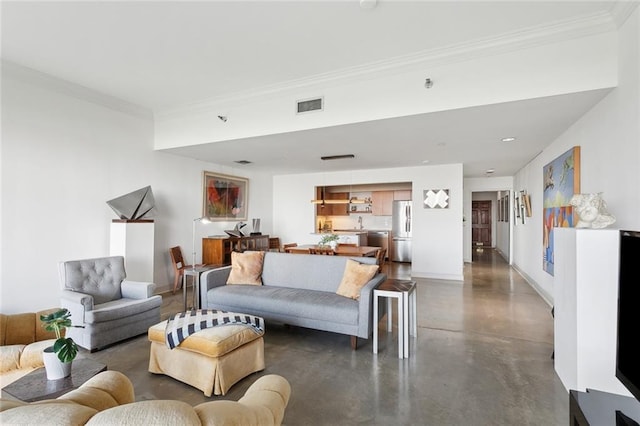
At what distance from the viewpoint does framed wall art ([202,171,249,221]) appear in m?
6.38

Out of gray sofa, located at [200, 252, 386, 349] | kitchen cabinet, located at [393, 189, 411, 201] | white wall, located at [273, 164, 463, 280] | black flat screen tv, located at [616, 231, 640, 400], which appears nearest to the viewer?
black flat screen tv, located at [616, 231, 640, 400]

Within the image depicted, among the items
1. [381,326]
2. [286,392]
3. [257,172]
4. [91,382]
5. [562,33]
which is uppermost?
[562,33]

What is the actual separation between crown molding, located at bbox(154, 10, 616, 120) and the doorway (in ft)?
36.1

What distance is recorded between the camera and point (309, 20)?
2.66 meters

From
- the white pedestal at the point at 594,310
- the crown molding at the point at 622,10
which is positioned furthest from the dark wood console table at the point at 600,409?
the crown molding at the point at 622,10

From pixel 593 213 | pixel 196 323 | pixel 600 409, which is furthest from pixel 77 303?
pixel 593 213

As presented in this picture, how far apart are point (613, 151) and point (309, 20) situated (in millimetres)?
2904

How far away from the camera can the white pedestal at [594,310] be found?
6.91ft

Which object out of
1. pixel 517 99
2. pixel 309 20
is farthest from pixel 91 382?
pixel 517 99

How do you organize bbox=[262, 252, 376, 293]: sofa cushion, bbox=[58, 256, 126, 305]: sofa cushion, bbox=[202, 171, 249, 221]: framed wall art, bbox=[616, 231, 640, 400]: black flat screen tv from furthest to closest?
bbox=[202, 171, 249, 221]: framed wall art → bbox=[262, 252, 376, 293]: sofa cushion → bbox=[58, 256, 126, 305]: sofa cushion → bbox=[616, 231, 640, 400]: black flat screen tv

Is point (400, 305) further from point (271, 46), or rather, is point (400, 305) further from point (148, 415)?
point (271, 46)

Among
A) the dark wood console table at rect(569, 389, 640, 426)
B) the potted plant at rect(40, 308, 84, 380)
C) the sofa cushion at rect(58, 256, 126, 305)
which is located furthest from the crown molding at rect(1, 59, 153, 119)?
the dark wood console table at rect(569, 389, 640, 426)

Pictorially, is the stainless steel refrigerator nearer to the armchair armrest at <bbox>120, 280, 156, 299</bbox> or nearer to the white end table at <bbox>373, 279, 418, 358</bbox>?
the white end table at <bbox>373, 279, 418, 358</bbox>

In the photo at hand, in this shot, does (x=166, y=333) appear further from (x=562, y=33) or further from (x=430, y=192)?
(x=430, y=192)
